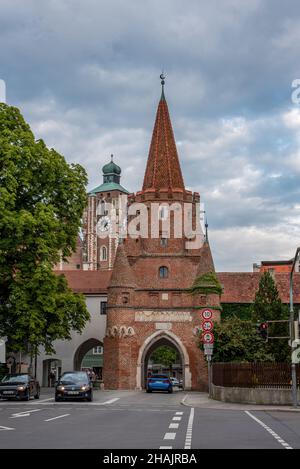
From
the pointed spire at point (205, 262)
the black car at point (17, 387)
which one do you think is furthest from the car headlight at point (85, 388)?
the pointed spire at point (205, 262)

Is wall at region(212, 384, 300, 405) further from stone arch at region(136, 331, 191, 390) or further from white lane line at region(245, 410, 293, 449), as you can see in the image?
stone arch at region(136, 331, 191, 390)

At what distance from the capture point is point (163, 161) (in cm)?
6262

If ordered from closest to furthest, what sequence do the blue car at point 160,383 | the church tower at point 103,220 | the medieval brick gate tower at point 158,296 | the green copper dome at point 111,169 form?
the blue car at point 160,383 → the medieval brick gate tower at point 158,296 → the church tower at point 103,220 → the green copper dome at point 111,169

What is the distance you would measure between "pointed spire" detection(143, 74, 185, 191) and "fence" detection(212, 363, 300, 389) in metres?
31.1

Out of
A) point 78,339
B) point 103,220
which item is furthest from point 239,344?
point 103,220

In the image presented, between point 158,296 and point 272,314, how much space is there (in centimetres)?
971

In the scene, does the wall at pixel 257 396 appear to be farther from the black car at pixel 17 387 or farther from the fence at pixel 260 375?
the black car at pixel 17 387

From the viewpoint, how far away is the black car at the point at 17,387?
3067 cm

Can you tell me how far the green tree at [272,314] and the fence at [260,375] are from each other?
748 inches

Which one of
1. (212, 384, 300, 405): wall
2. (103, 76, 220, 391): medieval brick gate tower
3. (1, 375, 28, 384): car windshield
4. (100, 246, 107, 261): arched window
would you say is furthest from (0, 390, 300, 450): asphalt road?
(100, 246, 107, 261): arched window

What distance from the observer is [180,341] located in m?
55.8

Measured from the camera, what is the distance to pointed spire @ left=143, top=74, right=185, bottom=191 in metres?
61.5

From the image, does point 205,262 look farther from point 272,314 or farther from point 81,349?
point 81,349

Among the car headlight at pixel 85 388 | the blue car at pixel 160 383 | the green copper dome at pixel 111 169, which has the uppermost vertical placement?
the green copper dome at pixel 111 169
